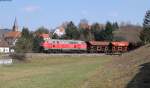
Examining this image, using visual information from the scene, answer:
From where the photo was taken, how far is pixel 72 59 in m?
85.9

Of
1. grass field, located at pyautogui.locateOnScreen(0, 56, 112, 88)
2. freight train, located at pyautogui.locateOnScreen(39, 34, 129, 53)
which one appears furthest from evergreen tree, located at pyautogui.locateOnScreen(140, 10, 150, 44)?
grass field, located at pyautogui.locateOnScreen(0, 56, 112, 88)

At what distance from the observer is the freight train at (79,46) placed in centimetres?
9819

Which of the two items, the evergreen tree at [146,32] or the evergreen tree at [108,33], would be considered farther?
the evergreen tree at [108,33]

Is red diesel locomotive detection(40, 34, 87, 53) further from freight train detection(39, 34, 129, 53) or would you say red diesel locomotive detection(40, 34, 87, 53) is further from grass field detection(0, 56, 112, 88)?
grass field detection(0, 56, 112, 88)

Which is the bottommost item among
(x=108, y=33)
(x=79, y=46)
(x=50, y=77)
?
(x=50, y=77)

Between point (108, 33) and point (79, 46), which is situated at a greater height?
point (108, 33)

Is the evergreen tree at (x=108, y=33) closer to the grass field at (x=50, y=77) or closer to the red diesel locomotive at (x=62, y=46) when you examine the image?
the red diesel locomotive at (x=62, y=46)

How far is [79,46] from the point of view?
102 m

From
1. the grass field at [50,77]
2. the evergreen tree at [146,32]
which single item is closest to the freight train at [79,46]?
the evergreen tree at [146,32]

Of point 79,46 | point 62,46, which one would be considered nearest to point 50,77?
point 62,46

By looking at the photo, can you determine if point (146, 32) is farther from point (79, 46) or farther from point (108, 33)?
point (79, 46)

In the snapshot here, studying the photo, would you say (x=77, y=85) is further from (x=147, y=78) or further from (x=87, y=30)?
(x=87, y=30)

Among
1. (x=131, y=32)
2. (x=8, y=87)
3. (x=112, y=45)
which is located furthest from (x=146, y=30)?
(x=8, y=87)

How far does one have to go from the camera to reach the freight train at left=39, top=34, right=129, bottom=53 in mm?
98188
